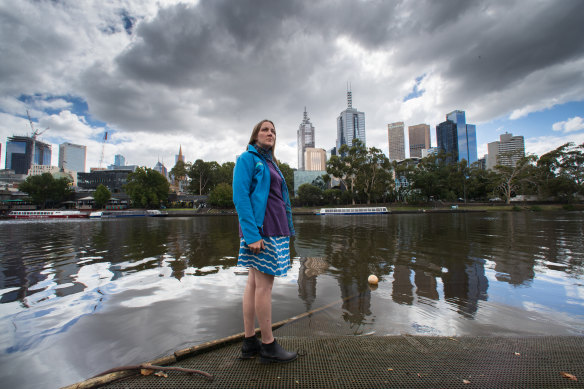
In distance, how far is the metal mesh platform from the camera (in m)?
1.66

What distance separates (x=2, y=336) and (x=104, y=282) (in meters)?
2.02

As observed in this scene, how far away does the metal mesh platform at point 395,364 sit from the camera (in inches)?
65.5

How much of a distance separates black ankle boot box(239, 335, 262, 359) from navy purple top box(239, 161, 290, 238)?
88 centimetres

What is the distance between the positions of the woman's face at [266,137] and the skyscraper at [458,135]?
200689 mm

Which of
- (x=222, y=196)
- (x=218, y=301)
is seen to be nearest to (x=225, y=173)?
(x=222, y=196)

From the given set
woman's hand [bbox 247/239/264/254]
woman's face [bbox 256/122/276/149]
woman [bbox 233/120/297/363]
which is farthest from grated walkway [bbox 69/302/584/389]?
woman's face [bbox 256/122/276/149]

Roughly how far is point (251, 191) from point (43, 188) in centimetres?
8703

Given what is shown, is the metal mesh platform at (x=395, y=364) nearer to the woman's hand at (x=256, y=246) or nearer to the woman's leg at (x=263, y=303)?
the woman's leg at (x=263, y=303)

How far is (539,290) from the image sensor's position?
12.9 ft

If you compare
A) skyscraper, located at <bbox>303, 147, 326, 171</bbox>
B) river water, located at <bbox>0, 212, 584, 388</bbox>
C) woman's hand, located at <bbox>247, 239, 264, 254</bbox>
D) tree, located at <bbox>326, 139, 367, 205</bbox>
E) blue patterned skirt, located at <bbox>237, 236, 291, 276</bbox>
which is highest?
skyscraper, located at <bbox>303, 147, 326, 171</bbox>

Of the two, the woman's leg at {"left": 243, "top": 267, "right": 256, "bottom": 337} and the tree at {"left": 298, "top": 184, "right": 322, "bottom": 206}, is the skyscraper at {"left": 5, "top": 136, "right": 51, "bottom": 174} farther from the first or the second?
the woman's leg at {"left": 243, "top": 267, "right": 256, "bottom": 337}

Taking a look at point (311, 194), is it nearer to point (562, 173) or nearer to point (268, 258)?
point (562, 173)

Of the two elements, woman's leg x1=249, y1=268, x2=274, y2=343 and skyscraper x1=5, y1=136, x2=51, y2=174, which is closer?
woman's leg x1=249, y1=268, x2=274, y2=343

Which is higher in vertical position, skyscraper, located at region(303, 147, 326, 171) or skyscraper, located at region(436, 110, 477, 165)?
skyscraper, located at region(436, 110, 477, 165)
